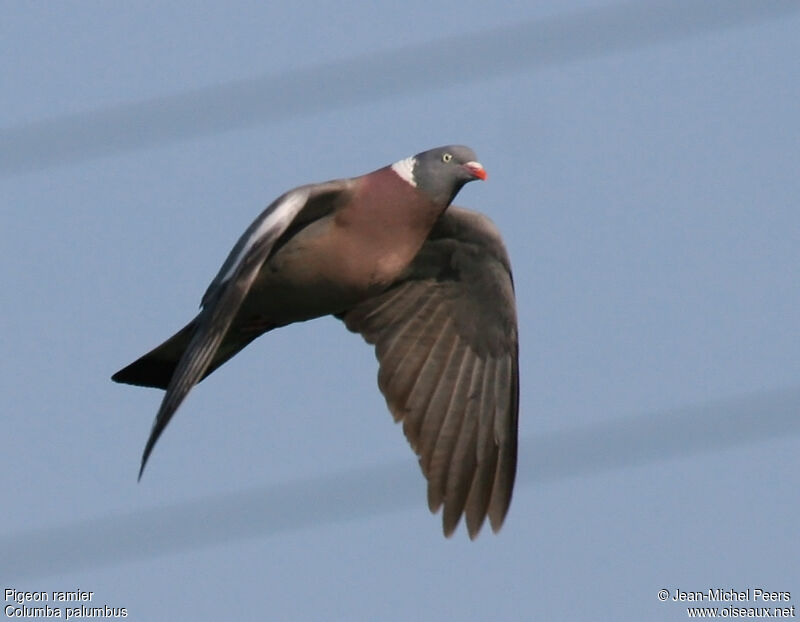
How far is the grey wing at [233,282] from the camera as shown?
342 inches

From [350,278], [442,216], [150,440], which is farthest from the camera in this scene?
[442,216]

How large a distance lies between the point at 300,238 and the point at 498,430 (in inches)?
72.0

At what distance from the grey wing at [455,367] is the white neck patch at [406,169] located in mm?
602

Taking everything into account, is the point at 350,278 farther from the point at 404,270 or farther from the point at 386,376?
the point at 386,376

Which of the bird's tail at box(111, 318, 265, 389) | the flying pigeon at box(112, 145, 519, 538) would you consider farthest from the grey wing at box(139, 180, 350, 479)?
the bird's tail at box(111, 318, 265, 389)

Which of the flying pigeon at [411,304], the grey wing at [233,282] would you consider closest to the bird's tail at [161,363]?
the flying pigeon at [411,304]

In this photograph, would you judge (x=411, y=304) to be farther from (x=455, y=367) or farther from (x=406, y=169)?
(x=406, y=169)

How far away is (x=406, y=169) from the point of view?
1009 centimetres

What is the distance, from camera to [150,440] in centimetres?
831

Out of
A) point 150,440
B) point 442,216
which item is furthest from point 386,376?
point 150,440

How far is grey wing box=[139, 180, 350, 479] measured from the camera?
8.69m

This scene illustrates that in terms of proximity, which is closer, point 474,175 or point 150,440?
point 150,440

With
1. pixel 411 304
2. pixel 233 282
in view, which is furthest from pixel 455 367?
pixel 233 282

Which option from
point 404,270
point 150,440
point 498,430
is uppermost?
point 404,270
